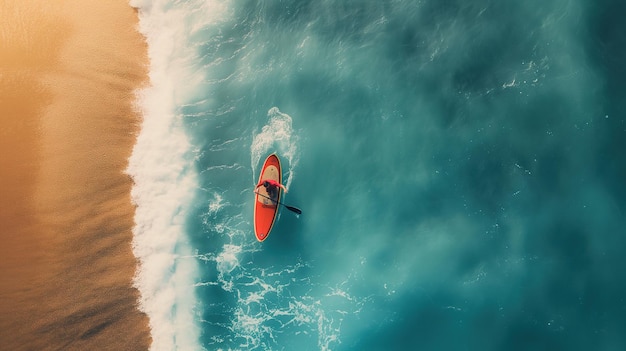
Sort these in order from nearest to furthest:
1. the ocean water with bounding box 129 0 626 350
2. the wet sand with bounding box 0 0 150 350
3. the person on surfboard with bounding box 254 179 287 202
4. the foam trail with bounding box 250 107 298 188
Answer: the wet sand with bounding box 0 0 150 350
the ocean water with bounding box 129 0 626 350
the person on surfboard with bounding box 254 179 287 202
the foam trail with bounding box 250 107 298 188

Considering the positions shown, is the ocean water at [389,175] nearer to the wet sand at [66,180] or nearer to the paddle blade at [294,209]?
the paddle blade at [294,209]

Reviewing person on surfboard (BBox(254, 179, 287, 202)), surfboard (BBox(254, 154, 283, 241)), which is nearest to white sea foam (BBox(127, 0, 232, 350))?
surfboard (BBox(254, 154, 283, 241))

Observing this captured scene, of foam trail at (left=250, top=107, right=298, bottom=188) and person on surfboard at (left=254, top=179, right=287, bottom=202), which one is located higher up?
foam trail at (left=250, top=107, right=298, bottom=188)

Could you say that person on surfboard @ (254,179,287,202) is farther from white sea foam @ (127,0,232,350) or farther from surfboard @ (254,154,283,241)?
white sea foam @ (127,0,232,350)

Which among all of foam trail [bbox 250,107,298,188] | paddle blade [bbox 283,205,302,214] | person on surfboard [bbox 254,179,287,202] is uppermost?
foam trail [bbox 250,107,298,188]

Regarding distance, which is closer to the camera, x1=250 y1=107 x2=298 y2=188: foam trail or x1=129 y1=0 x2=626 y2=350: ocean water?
x1=129 y1=0 x2=626 y2=350: ocean water

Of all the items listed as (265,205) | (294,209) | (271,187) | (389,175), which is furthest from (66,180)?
(389,175)

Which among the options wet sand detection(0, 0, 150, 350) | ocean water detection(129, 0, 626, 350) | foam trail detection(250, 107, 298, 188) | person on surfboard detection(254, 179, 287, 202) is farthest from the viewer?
foam trail detection(250, 107, 298, 188)
